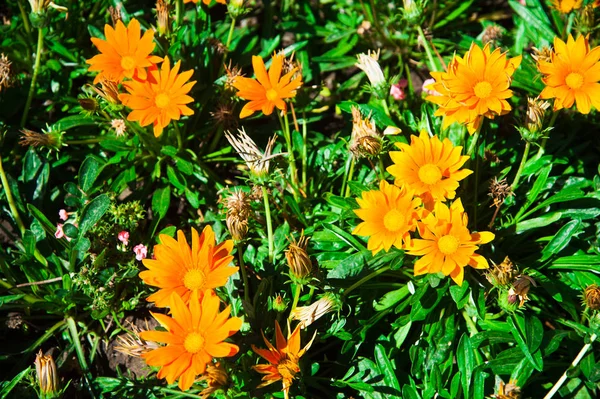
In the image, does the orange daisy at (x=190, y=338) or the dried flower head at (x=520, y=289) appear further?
the dried flower head at (x=520, y=289)

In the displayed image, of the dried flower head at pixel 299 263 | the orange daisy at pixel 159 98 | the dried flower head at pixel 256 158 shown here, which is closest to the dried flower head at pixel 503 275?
the dried flower head at pixel 299 263

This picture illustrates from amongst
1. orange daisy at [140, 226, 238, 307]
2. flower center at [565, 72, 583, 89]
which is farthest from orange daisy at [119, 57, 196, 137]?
flower center at [565, 72, 583, 89]

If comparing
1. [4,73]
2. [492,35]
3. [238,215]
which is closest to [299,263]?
[238,215]

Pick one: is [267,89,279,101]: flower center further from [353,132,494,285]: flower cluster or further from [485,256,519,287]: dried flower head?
[485,256,519,287]: dried flower head

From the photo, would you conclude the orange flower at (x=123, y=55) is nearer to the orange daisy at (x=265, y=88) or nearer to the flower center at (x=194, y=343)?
the orange daisy at (x=265, y=88)

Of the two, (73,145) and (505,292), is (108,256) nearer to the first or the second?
(73,145)

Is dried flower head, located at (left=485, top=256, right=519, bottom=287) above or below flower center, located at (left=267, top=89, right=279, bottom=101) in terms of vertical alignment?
below
